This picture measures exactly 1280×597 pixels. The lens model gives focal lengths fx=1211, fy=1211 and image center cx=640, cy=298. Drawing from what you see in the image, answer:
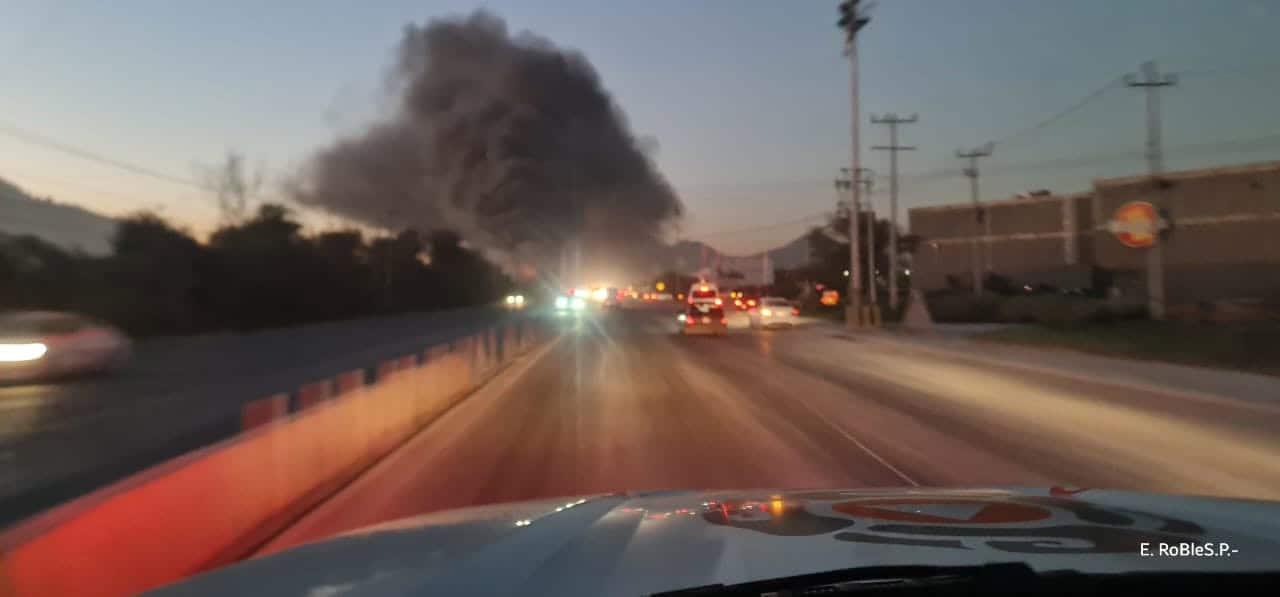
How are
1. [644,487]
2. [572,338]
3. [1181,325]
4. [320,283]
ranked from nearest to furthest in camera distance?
[644,487], [1181,325], [572,338], [320,283]

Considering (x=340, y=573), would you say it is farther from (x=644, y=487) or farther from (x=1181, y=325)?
(x=1181, y=325)

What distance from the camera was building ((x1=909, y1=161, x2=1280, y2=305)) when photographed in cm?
7200

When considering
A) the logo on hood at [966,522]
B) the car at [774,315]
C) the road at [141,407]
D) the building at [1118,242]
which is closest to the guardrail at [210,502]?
the road at [141,407]

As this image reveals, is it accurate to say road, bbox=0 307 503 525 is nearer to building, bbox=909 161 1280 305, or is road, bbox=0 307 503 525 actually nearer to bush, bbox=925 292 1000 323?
bush, bbox=925 292 1000 323

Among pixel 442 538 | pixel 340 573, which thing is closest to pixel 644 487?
pixel 442 538

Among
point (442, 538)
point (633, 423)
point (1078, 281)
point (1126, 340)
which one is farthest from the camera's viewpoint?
point (1078, 281)

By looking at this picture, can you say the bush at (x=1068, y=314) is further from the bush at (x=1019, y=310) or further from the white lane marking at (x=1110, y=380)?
the white lane marking at (x=1110, y=380)

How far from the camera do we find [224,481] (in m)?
7.91

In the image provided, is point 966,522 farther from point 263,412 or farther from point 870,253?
point 870,253

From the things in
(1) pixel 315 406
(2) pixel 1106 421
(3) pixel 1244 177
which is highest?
(3) pixel 1244 177

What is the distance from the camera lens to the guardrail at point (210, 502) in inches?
218

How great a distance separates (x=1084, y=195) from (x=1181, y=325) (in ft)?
195

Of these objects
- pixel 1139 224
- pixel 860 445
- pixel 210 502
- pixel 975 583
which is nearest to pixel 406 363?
pixel 860 445

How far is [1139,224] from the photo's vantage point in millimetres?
39750
